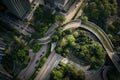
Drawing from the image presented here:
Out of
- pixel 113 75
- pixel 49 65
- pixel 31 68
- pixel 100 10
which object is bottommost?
pixel 113 75

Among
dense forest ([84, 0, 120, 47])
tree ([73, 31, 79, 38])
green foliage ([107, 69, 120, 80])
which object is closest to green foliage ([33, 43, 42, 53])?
tree ([73, 31, 79, 38])

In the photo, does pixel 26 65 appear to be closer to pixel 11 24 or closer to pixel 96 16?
pixel 11 24

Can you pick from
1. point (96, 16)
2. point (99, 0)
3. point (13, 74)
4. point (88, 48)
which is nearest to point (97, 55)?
point (88, 48)

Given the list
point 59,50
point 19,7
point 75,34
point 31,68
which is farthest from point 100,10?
point 31,68

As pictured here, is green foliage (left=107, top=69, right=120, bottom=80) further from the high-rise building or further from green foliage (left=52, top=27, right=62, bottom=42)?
the high-rise building

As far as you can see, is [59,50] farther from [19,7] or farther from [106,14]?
[106,14]

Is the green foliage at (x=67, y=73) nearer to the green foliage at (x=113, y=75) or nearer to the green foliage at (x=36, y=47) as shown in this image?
→ the green foliage at (x=36, y=47)
